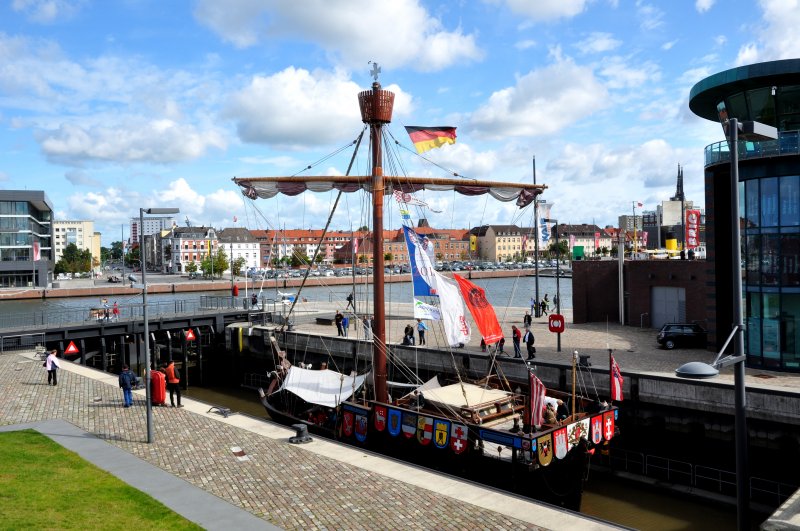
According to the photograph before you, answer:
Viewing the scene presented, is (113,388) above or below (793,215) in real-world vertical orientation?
below

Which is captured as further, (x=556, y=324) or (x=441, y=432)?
(x=556, y=324)

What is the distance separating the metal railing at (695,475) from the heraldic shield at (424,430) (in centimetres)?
611

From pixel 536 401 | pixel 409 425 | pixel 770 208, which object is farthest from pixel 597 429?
pixel 770 208

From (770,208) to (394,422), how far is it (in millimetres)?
17572

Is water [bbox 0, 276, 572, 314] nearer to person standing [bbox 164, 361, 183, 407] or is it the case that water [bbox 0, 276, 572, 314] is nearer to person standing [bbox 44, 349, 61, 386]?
person standing [bbox 44, 349, 61, 386]

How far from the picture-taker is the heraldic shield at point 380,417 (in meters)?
21.1

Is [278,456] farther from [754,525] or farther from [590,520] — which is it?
[754,525]

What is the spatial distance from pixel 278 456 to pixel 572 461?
7.97 m

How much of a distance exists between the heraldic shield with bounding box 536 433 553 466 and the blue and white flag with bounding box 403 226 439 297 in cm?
572

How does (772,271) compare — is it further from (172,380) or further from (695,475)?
(172,380)

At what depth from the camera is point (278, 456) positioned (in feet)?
55.8

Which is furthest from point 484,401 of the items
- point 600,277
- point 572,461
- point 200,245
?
point 200,245

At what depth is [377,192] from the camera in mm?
24016

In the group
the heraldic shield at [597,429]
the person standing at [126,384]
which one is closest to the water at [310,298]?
the person standing at [126,384]
